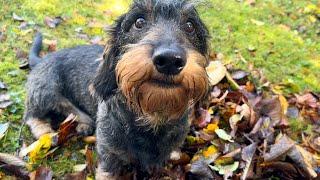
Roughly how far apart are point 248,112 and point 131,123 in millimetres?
1724

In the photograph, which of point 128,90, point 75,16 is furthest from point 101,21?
point 128,90

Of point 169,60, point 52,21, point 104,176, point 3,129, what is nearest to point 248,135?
point 104,176

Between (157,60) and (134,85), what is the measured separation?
1.08ft

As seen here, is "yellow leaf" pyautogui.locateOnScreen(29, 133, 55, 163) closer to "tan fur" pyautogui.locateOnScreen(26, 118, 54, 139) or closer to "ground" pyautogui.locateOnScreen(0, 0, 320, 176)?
"tan fur" pyautogui.locateOnScreen(26, 118, 54, 139)

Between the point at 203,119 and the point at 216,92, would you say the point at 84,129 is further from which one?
the point at 216,92

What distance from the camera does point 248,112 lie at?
546 centimetres

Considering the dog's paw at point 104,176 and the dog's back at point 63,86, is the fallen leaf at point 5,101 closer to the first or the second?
the dog's back at point 63,86

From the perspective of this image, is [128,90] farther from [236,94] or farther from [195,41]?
[236,94]

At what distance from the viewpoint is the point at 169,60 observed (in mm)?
3215

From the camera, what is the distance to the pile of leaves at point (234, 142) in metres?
4.71

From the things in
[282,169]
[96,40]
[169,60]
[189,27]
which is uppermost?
[169,60]

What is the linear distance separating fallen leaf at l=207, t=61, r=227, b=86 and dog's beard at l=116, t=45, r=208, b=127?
2.22 metres

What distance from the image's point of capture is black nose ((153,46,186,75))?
3.20 metres

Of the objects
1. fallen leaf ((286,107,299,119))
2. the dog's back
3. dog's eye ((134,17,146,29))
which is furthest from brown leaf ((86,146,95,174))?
fallen leaf ((286,107,299,119))
